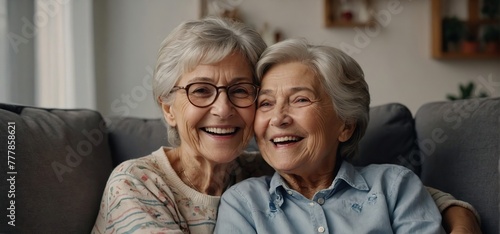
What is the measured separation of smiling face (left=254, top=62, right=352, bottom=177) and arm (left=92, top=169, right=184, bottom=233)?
33 cm

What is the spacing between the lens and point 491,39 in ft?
14.6

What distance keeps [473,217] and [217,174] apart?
755 millimetres

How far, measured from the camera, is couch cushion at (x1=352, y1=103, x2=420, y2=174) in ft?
6.22

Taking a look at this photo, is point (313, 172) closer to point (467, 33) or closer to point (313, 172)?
point (313, 172)

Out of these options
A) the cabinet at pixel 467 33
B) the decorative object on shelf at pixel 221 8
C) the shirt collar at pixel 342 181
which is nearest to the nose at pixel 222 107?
the shirt collar at pixel 342 181

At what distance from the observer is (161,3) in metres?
4.00

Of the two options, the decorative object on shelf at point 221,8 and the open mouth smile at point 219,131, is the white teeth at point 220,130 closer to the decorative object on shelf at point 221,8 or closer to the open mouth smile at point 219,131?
the open mouth smile at point 219,131

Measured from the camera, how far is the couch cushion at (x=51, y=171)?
1.40 meters

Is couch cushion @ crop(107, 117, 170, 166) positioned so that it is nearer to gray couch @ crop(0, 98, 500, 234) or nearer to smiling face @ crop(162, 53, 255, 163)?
gray couch @ crop(0, 98, 500, 234)

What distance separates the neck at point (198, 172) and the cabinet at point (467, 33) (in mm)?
3197

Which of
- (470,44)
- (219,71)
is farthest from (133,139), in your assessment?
(470,44)

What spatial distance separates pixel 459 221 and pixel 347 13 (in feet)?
9.88

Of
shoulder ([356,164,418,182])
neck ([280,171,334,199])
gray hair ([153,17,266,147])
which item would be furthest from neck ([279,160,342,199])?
gray hair ([153,17,266,147])

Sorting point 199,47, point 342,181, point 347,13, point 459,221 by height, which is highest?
point 347,13
